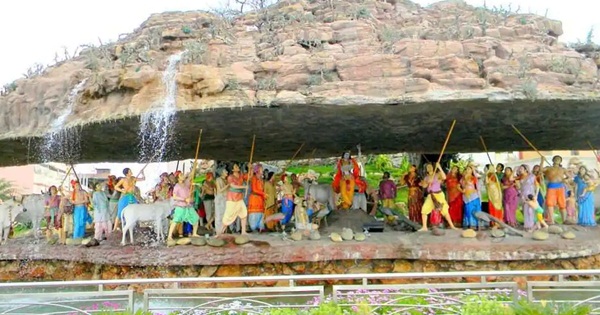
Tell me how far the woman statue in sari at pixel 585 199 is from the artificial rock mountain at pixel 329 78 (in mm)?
1066

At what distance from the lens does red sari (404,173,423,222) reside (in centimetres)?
1192

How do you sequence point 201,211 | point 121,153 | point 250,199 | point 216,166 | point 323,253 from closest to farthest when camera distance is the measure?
point 323,253
point 250,199
point 201,211
point 121,153
point 216,166

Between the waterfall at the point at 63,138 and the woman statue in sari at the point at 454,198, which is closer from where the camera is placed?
the waterfall at the point at 63,138

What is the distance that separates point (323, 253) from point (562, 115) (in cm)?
516

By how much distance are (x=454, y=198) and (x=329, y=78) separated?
452cm

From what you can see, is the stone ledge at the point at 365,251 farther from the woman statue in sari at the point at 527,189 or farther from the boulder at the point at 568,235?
the woman statue in sari at the point at 527,189

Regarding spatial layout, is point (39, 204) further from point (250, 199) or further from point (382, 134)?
point (382, 134)

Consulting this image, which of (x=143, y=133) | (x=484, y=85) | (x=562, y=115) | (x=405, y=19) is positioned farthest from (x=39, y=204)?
(x=562, y=115)

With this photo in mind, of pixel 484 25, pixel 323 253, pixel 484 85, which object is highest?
pixel 484 25

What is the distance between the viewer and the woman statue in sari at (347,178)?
11.4 meters

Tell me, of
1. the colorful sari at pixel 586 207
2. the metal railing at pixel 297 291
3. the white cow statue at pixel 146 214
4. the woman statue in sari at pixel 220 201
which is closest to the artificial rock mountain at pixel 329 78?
the woman statue in sari at pixel 220 201

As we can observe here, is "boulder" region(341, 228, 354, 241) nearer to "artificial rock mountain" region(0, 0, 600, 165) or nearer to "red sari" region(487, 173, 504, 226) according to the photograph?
"artificial rock mountain" region(0, 0, 600, 165)

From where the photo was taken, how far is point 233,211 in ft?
32.2

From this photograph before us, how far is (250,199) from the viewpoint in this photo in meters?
10.6
